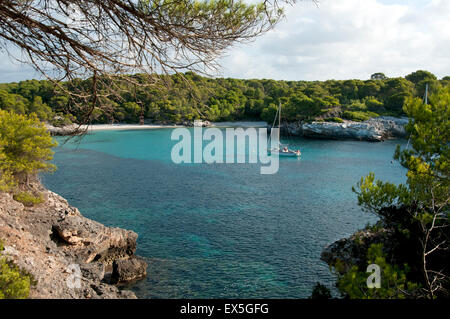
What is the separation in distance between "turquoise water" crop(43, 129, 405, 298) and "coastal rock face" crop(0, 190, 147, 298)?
1.43 m

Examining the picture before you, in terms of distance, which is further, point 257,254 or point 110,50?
point 257,254

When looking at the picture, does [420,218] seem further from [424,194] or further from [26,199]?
[26,199]

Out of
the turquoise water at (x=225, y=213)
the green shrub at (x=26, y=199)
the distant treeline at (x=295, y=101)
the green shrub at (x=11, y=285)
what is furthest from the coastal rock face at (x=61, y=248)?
the distant treeline at (x=295, y=101)

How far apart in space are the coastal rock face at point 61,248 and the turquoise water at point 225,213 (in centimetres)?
143

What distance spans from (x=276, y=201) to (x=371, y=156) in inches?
783

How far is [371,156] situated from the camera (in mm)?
35906

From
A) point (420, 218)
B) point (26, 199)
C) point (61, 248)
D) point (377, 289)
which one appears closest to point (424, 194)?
point (420, 218)

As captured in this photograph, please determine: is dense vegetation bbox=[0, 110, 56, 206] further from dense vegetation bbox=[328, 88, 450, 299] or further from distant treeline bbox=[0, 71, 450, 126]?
distant treeline bbox=[0, 71, 450, 126]

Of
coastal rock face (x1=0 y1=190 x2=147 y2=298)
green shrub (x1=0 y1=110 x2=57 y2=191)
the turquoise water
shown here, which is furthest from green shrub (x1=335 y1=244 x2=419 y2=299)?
Answer: green shrub (x1=0 y1=110 x2=57 y2=191)

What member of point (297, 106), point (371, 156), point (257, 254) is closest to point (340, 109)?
point (297, 106)

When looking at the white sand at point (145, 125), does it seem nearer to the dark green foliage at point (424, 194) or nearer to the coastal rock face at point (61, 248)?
the coastal rock face at point (61, 248)

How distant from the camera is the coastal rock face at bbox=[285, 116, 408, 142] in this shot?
1919 inches
